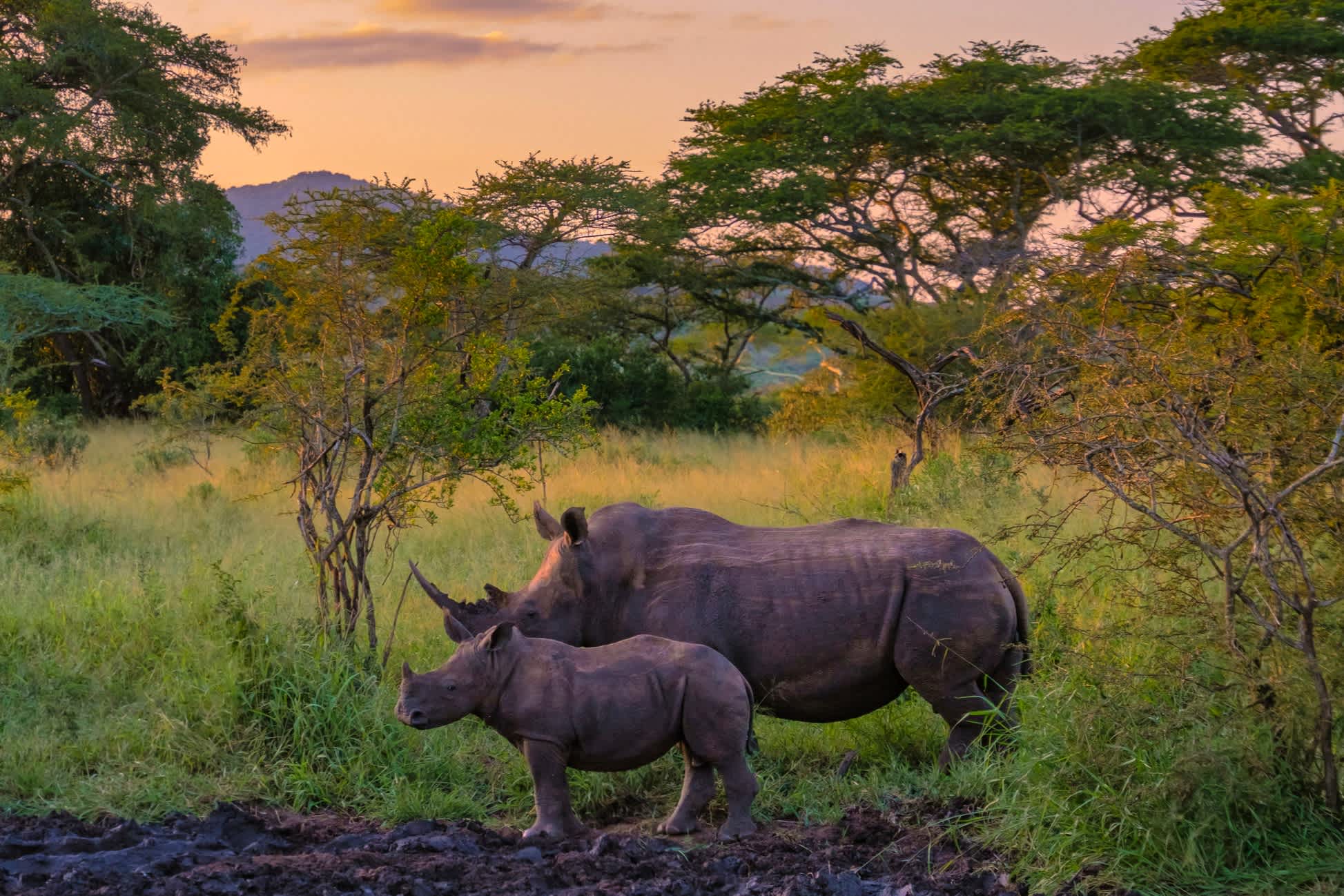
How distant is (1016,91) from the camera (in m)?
24.7

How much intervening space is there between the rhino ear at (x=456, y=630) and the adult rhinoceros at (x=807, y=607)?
A: 0.22 m

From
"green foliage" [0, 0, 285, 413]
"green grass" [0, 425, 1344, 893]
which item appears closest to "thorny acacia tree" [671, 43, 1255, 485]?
"green foliage" [0, 0, 285, 413]

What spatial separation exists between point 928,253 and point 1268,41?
6635mm

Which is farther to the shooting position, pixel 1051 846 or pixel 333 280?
pixel 333 280

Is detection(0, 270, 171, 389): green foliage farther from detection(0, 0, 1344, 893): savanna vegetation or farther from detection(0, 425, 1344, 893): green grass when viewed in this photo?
detection(0, 425, 1344, 893): green grass

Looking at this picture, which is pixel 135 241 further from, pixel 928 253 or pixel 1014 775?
pixel 1014 775

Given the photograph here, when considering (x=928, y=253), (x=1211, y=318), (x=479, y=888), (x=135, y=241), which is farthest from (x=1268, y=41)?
(x=479, y=888)

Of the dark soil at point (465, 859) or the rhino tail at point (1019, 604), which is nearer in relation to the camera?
the dark soil at point (465, 859)

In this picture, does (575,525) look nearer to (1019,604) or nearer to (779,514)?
(1019,604)

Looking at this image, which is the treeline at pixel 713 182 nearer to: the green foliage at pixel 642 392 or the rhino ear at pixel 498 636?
the green foliage at pixel 642 392

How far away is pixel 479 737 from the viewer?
244 inches

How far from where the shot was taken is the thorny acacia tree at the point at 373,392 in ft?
22.5

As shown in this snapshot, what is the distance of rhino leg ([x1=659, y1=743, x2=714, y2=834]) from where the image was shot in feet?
16.2

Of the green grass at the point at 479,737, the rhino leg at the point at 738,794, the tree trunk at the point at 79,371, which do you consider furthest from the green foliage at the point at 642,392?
the rhino leg at the point at 738,794
